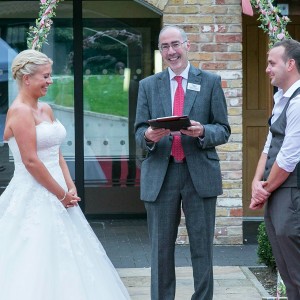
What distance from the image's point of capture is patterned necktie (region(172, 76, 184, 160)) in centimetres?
557

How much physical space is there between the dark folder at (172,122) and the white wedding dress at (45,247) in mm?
766

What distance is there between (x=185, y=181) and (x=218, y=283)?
1.84 metres

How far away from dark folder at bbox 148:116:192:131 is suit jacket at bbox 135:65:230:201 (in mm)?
369

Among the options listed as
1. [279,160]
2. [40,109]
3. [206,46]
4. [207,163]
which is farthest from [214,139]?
[206,46]

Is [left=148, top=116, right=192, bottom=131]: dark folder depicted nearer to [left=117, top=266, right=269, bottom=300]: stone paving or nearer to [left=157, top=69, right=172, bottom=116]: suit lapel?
[left=157, top=69, right=172, bottom=116]: suit lapel

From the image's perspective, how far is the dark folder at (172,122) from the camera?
5.05 m

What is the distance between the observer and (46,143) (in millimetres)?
5465

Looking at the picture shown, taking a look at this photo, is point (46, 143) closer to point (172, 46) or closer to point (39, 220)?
point (39, 220)

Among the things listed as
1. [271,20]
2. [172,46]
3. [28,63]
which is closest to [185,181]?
[172,46]

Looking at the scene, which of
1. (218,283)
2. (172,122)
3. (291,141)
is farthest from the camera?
(218,283)

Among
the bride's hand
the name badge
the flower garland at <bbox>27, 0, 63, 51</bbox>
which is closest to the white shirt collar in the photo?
the name badge

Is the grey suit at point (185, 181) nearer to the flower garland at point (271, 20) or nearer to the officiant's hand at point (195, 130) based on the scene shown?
the officiant's hand at point (195, 130)

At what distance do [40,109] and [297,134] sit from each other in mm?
1702

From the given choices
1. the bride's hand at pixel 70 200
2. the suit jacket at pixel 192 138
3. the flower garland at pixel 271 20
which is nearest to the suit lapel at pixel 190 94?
the suit jacket at pixel 192 138
